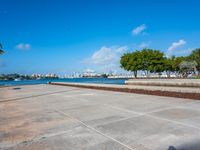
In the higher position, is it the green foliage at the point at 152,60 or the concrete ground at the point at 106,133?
the green foliage at the point at 152,60

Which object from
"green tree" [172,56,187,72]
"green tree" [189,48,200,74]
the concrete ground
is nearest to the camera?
the concrete ground

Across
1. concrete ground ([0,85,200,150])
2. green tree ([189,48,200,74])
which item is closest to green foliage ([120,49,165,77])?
green tree ([189,48,200,74])

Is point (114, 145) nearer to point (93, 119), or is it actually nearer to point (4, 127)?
point (93, 119)

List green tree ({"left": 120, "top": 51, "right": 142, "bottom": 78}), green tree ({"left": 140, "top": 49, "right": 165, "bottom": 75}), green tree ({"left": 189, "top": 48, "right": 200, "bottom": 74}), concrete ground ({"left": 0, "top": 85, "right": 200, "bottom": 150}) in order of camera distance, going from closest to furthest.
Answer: concrete ground ({"left": 0, "top": 85, "right": 200, "bottom": 150}) < green tree ({"left": 140, "top": 49, "right": 165, "bottom": 75}) < green tree ({"left": 120, "top": 51, "right": 142, "bottom": 78}) < green tree ({"left": 189, "top": 48, "right": 200, "bottom": 74})

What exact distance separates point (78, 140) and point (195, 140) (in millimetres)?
2215

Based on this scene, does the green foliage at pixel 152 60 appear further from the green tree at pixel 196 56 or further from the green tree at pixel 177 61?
the green tree at pixel 196 56

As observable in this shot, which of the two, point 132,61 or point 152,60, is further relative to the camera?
point 132,61

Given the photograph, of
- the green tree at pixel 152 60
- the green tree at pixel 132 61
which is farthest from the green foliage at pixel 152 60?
the green tree at pixel 132 61

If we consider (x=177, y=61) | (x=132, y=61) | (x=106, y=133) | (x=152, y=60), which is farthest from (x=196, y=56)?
(x=106, y=133)

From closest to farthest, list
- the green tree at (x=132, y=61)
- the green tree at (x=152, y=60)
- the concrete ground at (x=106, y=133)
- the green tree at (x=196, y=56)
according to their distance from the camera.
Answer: the concrete ground at (x=106, y=133), the green tree at (x=152, y=60), the green tree at (x=132, y=61), the green tree at (x=196, y=56)

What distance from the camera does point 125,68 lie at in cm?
5259

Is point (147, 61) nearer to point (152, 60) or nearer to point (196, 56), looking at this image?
point (152, 60)

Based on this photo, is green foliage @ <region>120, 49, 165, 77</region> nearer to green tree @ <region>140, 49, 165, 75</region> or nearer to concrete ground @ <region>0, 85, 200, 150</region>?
green tree @ <region>140, 49, 165, 75</region>

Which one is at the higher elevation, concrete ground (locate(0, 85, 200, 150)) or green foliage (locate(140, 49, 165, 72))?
green foliage (locate(140, 49, 165, 72))
